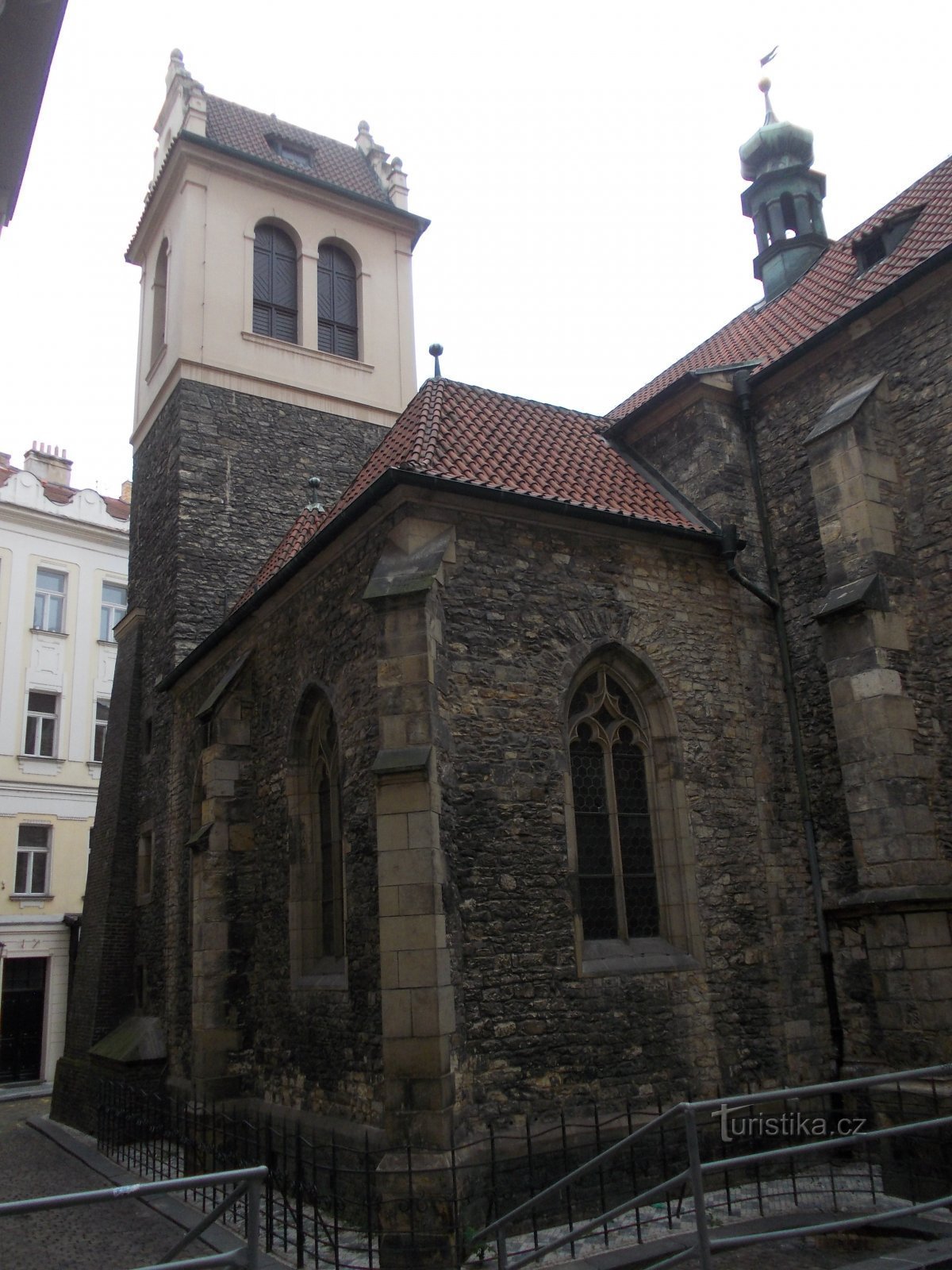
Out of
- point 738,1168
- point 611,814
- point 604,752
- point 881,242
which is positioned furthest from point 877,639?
point 881,242

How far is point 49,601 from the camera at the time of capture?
1099 inches

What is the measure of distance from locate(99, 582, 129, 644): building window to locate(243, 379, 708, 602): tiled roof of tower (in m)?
15.8

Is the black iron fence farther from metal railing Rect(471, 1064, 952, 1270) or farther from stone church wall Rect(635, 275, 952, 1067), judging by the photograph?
stone church wall Rect(635, 275, 952, 1067)

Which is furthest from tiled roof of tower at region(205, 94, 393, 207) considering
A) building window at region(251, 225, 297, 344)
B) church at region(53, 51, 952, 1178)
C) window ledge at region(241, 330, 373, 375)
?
church at region(53, 51, 952, 1178)

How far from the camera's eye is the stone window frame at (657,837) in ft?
33.7

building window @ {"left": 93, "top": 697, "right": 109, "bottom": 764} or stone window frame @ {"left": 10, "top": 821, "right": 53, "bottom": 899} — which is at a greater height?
building window @ {"left": 93, "top": 697, "right": 109, "bottom": 764}

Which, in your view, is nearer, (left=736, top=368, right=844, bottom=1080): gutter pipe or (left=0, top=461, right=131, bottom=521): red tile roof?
(left=736, top=368, right=844, bottom=1080): gutter pipe

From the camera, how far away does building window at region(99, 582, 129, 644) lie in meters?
28.5

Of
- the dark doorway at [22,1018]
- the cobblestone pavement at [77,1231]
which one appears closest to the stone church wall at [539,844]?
the cobblestone pavement at [77,1231]

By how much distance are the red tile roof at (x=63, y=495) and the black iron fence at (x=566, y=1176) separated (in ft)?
72.6

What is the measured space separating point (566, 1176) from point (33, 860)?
21135 mm

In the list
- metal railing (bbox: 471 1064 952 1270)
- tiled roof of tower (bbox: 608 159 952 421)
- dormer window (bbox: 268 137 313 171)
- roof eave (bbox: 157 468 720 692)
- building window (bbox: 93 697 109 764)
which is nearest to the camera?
metal railing (bbox: 471 1064 952 1270)

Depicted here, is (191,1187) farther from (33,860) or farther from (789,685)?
(33,860)

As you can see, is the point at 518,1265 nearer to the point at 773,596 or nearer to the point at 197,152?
the point at 773,596
